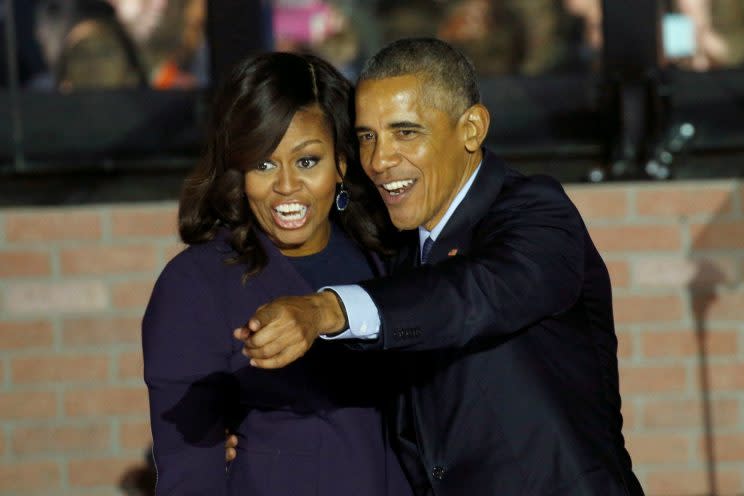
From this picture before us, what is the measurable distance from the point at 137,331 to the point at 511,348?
2.63 meters

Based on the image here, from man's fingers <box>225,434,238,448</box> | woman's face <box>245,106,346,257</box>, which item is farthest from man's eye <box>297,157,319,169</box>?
man's fingers <box>225,434,238,448</box>

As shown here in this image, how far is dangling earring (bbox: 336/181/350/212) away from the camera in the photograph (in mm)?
3537

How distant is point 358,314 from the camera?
2566mm

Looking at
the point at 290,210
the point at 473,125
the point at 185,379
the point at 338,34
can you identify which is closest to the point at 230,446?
the point at 185,379

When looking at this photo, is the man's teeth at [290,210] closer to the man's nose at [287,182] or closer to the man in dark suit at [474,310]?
the man's nose at [287,182]

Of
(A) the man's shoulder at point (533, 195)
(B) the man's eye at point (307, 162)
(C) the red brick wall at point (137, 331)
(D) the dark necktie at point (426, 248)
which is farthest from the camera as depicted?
(C) the red brick wall at point (137, 331)

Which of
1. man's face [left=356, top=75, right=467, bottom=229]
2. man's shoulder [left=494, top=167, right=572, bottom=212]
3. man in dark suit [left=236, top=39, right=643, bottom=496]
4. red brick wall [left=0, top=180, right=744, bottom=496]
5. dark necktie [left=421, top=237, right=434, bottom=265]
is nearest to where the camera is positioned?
man in dark suit [left=236, top=39, right=643, bottom=496]

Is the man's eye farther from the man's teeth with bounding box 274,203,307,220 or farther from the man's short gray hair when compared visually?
the man's short gray hair

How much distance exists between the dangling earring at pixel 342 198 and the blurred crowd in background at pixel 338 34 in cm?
201

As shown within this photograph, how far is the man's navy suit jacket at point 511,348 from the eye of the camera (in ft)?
8.75

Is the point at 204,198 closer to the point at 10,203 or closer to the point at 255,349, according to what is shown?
the point at 255,349

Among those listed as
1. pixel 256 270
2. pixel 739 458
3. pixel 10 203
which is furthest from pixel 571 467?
pixel 10 203

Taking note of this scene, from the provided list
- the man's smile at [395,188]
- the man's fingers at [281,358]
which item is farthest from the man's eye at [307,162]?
the man's fingers at [281,358]

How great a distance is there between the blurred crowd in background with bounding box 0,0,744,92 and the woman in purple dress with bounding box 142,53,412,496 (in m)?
2.11
